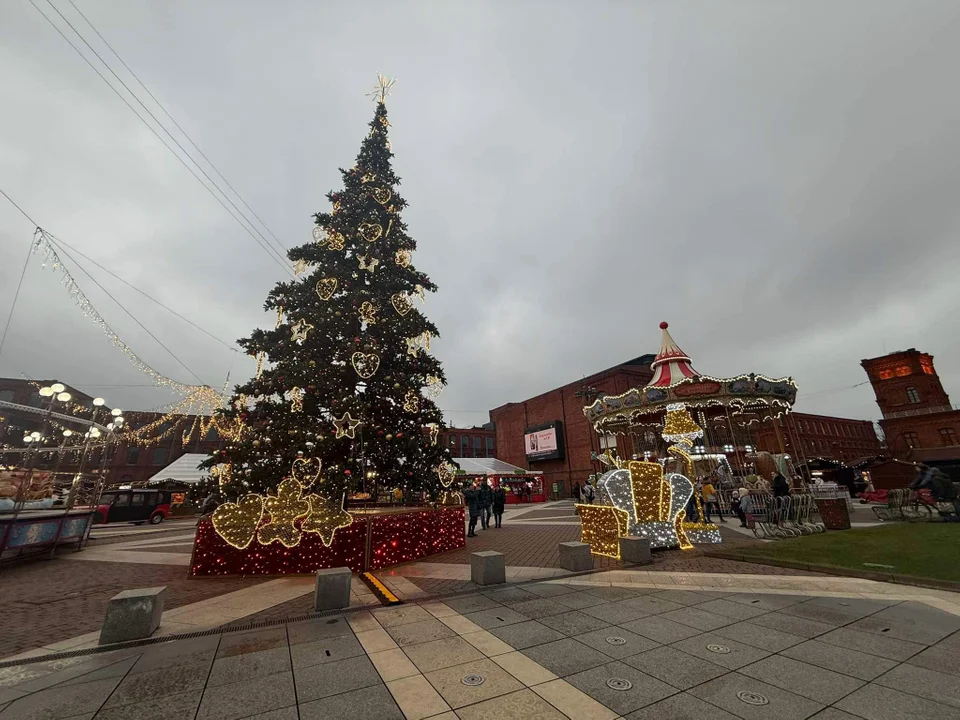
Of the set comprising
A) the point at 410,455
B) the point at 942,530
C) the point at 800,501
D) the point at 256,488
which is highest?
the point at 410,455

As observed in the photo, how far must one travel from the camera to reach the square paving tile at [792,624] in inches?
170

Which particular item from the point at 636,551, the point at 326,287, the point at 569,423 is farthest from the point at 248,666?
the point at 569,423

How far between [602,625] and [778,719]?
214 cm

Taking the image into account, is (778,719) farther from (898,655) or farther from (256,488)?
(256,488)

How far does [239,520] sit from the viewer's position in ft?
26.8

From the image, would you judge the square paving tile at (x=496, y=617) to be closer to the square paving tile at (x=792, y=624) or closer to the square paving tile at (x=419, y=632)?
the square paving tile at (x=419, y=632)

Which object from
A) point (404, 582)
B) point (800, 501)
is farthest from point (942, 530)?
point (404, 582)

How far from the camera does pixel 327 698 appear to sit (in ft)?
10.6

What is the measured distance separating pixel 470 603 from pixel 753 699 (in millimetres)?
3774

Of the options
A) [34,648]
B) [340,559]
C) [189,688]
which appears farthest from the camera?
[340,559]

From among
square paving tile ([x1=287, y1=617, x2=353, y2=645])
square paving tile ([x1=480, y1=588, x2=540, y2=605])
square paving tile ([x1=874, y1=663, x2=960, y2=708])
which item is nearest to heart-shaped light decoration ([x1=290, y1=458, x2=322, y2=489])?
square paving tile ([x1=287, y1=617, x2=353, y2=645])

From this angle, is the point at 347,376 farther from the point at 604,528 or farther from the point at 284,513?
the point at 604,528

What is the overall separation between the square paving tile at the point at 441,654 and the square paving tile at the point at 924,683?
360 centimetres

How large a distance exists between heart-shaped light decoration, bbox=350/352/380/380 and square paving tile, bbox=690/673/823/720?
27.2ft
